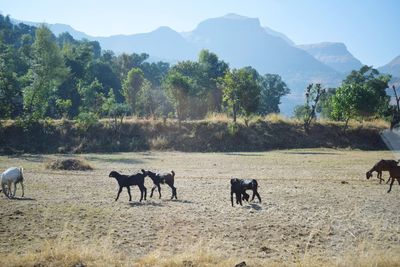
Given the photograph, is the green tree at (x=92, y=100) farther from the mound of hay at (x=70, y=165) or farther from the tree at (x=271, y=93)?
the tree at (x=271, y=93)

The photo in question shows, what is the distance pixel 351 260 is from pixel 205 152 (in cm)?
4652

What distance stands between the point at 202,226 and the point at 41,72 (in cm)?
5355

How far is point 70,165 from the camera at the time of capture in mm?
34406

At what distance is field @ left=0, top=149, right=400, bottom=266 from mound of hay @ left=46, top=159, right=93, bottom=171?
A: 8351 mm

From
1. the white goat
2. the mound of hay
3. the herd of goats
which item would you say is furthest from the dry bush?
the white goat

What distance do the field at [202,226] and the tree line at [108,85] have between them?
39.5m

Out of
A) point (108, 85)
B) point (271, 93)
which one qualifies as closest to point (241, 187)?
point (108, 85)

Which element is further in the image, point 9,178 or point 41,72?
point 41,72

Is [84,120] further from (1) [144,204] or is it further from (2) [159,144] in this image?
(1) [144,204]

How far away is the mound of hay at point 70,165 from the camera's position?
3422 centimetres

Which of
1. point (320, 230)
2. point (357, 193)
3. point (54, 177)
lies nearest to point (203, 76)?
point (54, 177)

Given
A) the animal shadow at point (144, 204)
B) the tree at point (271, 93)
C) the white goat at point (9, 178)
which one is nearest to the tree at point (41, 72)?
the white goat at point (9, 178)

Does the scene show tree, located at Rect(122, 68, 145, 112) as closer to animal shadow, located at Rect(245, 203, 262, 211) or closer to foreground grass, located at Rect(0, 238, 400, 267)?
animal shadow, located at Rect(245, 203, 262, 211)

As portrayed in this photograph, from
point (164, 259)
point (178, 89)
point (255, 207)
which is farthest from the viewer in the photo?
point (178, 89)
